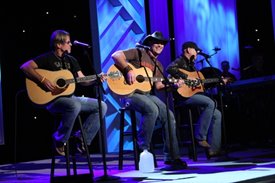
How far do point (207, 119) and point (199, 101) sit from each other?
0.27 m

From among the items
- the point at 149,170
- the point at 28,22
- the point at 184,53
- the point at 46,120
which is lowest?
the point at 149,170

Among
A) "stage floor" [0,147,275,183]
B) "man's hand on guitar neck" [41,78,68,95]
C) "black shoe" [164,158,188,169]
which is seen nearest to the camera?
"stage floor" [0,147,275,183]

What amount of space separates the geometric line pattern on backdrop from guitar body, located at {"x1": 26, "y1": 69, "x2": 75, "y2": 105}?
3.44m

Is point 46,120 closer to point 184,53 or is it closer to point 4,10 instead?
point 4,10

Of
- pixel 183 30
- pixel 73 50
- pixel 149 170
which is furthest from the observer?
pixel 183 30

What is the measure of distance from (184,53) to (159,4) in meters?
2.75

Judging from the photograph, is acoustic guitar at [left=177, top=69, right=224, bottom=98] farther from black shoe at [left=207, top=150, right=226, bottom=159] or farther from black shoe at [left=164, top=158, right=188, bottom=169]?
black shoe at [left=164, top=158, right=188, bottom=169]

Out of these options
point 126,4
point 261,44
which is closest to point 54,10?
point 126,4

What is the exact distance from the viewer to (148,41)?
5961 mm

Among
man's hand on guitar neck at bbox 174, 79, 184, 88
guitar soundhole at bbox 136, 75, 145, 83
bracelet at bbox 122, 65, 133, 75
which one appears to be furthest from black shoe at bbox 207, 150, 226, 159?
bracelet at bbox 122, 65, 133, 75

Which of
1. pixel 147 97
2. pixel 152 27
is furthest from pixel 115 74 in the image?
pixel 152 27

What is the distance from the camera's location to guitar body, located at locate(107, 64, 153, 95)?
5532mm

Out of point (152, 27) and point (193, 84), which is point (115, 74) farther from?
point (152, 27)

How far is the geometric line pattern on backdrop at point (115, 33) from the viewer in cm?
864
